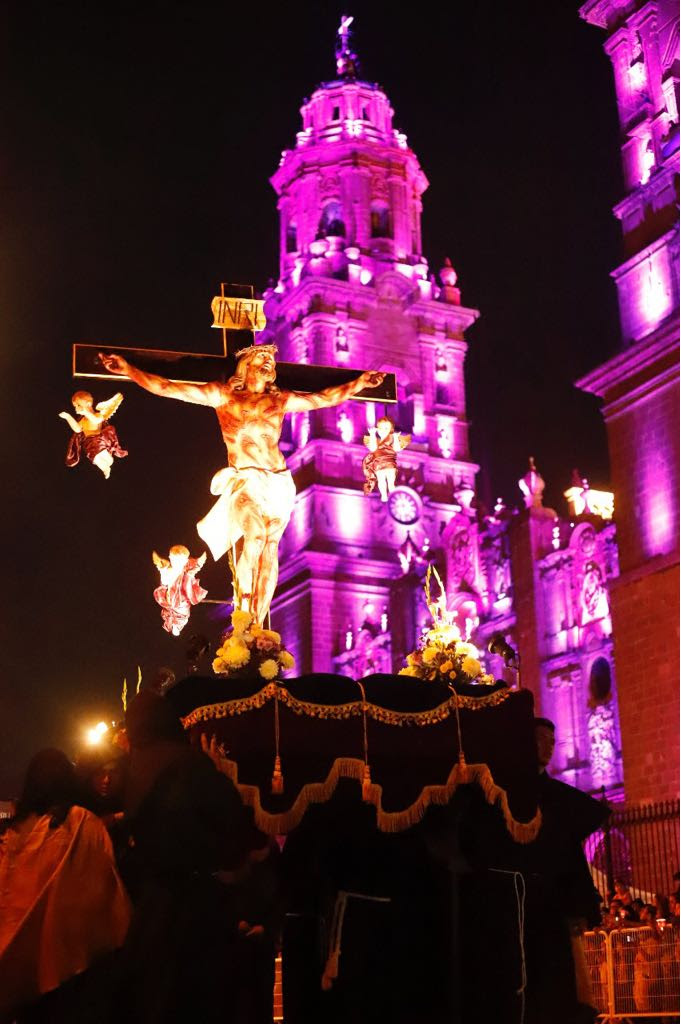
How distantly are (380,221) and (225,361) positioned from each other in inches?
1573

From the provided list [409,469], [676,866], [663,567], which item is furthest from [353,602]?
[676,866]

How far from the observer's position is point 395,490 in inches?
1832

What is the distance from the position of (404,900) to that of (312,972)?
0.96 m

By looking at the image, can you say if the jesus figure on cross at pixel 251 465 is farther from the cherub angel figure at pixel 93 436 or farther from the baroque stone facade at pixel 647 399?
the baroque stone facade at pixel 647 399

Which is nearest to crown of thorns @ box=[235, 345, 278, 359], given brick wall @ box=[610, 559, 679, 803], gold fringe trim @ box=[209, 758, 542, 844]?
gold fringe trim @ box=[209, 758, 542, 844]

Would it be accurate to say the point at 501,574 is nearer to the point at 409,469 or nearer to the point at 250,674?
the point at 409,469

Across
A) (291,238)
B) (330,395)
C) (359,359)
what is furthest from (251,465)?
(291,238)

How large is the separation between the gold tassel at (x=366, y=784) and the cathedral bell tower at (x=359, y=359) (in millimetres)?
32046

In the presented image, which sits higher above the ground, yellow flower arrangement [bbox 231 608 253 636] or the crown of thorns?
the crown of thorns

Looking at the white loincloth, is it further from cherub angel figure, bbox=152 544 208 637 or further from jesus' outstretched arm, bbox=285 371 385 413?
Answer: cherub angel figure, bbox=152 544 208 637

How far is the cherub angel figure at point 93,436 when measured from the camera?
12.9 meters

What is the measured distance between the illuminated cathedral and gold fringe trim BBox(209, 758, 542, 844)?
2336cm

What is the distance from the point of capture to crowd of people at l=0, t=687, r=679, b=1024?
237 inches

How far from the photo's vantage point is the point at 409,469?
155ft
